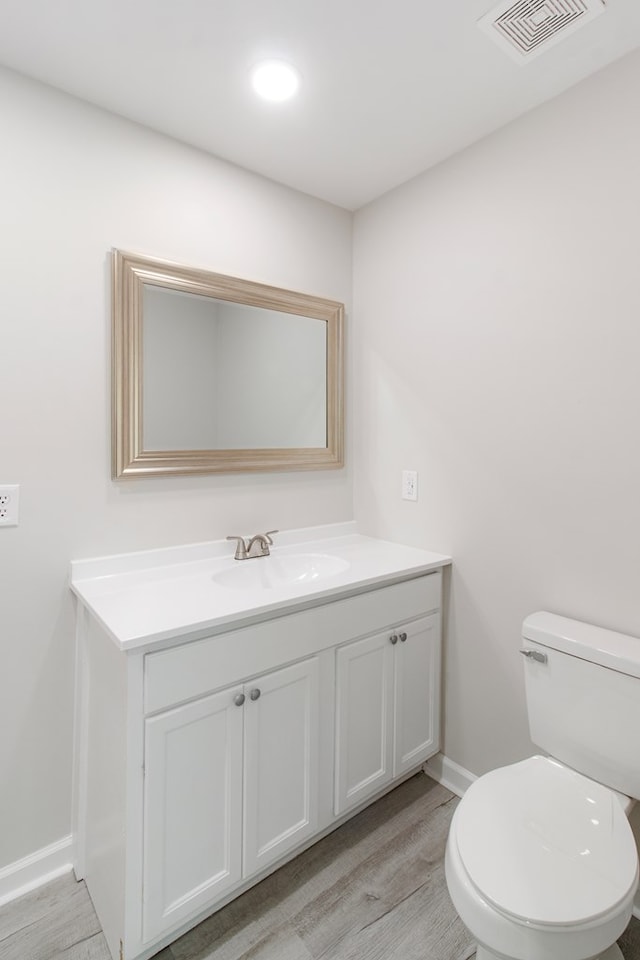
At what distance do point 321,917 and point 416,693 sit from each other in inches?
28.1

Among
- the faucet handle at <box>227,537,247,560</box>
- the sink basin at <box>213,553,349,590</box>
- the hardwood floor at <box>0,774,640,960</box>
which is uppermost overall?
the faucet handle at <box>227,537,247,560</box>

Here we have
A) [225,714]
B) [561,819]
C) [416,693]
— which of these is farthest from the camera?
[416,693]

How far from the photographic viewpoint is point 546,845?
1078mm

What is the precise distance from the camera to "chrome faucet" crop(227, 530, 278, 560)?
6.06ft

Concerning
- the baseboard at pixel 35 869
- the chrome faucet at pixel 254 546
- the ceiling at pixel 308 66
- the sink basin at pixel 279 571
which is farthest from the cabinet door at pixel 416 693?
the ceiling at pixel 308 66

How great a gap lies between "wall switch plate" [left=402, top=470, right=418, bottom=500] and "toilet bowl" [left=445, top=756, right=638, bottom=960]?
41.0 inches

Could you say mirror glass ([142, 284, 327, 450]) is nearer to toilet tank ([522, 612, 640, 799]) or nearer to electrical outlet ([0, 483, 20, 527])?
electrical outlet ([0, 483, 20, 527])

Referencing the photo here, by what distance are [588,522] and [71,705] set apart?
5.62 feet

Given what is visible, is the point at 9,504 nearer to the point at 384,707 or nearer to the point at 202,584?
→ the point at 202,584

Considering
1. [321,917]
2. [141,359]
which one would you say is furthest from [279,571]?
[321,917]

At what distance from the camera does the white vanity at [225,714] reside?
3.83ft

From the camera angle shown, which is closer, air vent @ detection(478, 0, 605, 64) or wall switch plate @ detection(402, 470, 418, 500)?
air vent @ detection(478, 0, 605, 64)

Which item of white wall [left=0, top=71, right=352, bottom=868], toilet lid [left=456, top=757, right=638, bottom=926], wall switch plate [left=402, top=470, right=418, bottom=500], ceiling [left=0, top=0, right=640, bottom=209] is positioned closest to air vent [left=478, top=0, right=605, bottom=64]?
ceiling [left=0, top=0, right=640, bottom=209]

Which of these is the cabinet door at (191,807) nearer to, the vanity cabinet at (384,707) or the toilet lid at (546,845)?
the vanity cabinet at (384,707)
